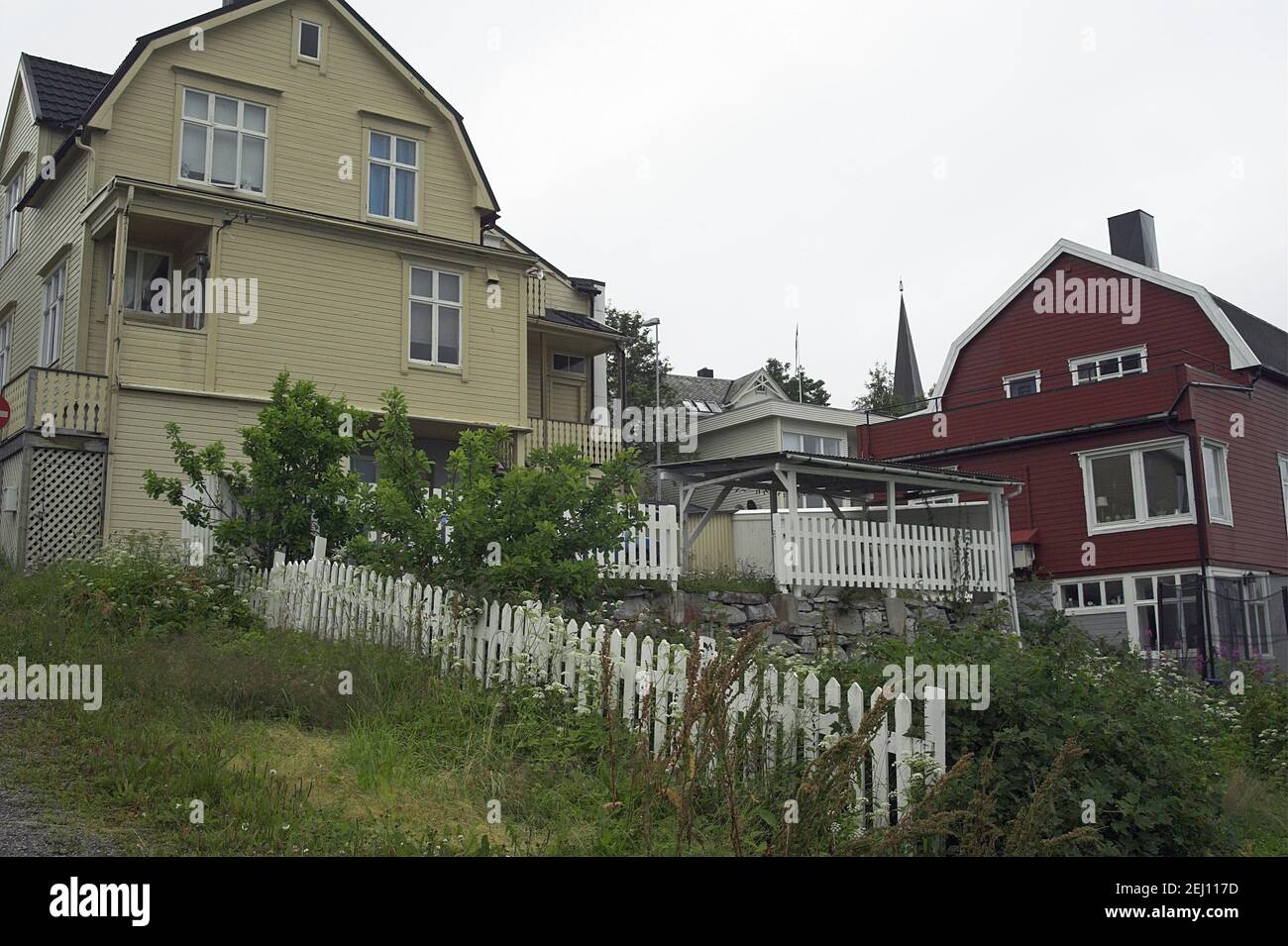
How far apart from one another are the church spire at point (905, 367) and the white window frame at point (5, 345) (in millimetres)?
43866

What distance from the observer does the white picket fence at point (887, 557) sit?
16.7 meters

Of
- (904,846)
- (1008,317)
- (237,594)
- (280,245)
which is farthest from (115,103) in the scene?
(1008,317)

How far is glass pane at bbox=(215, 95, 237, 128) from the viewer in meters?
20.4

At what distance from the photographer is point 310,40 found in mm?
21812

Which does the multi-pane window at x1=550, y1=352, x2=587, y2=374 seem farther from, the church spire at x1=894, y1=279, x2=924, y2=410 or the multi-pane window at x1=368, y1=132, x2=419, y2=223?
the church spire at x1=894, y1=279, x2=924, y2=410

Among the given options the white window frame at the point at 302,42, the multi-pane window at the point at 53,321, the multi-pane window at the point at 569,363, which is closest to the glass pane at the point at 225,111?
the white window frame at the point at 302,42

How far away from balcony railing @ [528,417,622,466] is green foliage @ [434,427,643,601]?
39.1ft

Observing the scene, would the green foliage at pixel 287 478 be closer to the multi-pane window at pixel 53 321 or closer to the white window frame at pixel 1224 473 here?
the multi-pane window at pixel 53 321

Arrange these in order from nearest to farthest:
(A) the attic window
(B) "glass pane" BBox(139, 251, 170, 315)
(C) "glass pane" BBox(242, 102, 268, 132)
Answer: (B) "glass pane" BBox(139, 251, 170, 315) < (C) "glass pane" BBox(242, 102, 268, 132) < (A) the attic window

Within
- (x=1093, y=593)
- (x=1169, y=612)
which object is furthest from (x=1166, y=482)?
(x=1093, y=593)

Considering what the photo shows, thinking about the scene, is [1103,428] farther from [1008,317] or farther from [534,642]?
[534,642]

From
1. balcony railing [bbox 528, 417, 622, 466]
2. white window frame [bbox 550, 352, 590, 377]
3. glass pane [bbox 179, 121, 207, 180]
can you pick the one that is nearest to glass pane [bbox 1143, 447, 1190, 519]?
balcony railing [bbox 528, 417, 622, 466]

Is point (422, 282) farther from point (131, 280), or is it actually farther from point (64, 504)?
point (64, 504)
